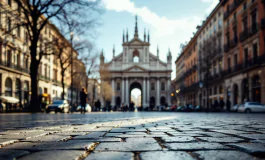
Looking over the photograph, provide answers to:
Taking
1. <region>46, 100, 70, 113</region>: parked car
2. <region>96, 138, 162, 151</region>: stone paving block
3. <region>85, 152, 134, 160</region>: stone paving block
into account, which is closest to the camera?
<region>85, 152, 134, 160</region>: stone paving block

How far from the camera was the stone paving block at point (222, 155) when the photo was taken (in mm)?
2052

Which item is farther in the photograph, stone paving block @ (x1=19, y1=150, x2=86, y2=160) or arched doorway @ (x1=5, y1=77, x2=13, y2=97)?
arched doorway @ (x1=5, y1=77, x2=13, y2=97)

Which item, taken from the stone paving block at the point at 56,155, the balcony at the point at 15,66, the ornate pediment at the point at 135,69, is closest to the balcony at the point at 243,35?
the balcony at the point at 15,66

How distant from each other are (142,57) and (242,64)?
48533 mm

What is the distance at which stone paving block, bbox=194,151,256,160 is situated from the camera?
2.05 m

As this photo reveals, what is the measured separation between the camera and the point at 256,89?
27141mm

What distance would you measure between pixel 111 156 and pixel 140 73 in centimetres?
7407

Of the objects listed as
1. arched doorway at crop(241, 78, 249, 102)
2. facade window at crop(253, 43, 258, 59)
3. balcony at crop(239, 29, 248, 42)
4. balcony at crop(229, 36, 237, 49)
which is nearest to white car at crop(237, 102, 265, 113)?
arched doorway at crop(241, 78, 249, 102)

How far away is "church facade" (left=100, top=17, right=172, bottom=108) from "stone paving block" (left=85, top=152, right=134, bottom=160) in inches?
2877

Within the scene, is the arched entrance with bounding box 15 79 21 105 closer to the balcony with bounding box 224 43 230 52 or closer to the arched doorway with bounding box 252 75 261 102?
the balcony with bounding box 224 43 230 52

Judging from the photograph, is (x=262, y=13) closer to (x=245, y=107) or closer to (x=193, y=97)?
(x=245, y=107)

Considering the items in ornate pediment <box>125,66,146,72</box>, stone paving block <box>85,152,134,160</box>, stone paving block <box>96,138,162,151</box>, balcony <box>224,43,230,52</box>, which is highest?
ornate pediment <box>125,66,146,72</box>

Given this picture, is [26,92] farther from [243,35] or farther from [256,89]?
[256,89]

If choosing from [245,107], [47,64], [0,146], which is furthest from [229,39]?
[0,146]
